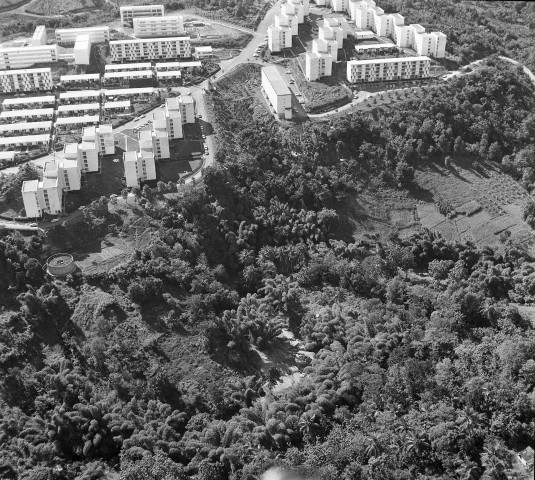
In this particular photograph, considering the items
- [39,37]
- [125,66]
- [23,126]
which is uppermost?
[39,37]

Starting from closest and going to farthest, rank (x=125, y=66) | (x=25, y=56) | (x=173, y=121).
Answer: (x=173, y=121), (x=25, y=56), (x=125, y=66)

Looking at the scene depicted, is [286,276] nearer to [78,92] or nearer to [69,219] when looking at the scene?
[69,219]

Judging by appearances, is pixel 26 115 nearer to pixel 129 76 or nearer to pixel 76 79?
pixel 76 79

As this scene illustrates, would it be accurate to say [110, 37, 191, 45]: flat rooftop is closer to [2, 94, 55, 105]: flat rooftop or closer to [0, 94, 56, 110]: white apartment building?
[2, 94, 55, 105]: flat rooftop

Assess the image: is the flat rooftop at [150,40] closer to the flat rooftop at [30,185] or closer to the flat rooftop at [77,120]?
the flat rooftop at [77,120]

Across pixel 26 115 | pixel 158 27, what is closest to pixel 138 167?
pixel 26 115
